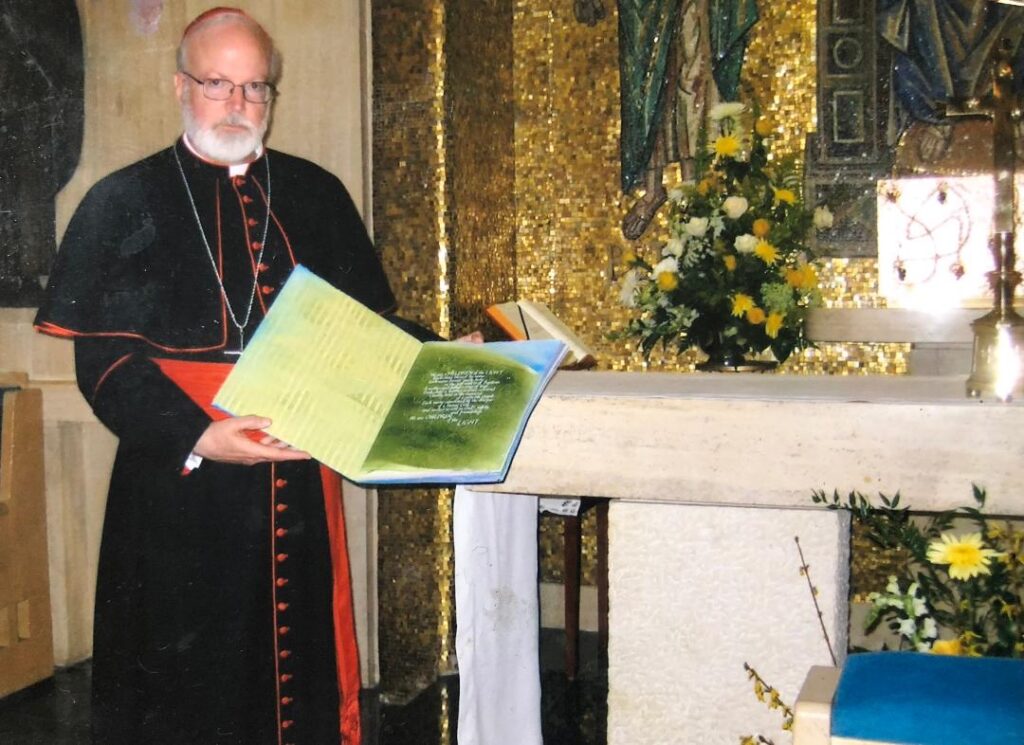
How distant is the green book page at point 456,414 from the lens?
5.89ft

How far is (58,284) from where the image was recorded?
2510 mm

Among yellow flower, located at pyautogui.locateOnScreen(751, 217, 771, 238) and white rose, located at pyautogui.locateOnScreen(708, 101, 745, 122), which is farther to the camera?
white rose, located at pyautogui.locateOnScreen(708, 101, 745, 122)

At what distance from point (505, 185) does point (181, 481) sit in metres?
2.61

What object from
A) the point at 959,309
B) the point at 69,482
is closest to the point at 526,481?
the point at 69,482

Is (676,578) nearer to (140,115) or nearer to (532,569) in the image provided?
(532,569)

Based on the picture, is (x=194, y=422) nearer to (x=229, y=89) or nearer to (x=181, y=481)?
(x=181, y=481)

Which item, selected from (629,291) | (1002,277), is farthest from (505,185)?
(1002,277)

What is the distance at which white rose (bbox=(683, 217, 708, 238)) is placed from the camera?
165 inches

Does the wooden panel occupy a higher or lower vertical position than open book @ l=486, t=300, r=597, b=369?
lower

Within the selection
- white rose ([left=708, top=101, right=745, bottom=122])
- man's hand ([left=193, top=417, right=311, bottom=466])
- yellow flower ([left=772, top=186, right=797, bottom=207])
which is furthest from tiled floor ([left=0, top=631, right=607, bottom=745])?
white rose ([left=708, top=101, right=745, bottom=122])

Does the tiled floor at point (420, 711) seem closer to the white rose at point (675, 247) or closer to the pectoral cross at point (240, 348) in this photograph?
the pectoral cross at point (240, 348)

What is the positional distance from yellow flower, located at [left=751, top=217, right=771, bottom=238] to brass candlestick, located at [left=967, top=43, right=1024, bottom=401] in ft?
7.15

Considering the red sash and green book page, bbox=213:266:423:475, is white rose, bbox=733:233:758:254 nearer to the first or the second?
the red sash

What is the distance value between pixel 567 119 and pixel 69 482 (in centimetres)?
301
